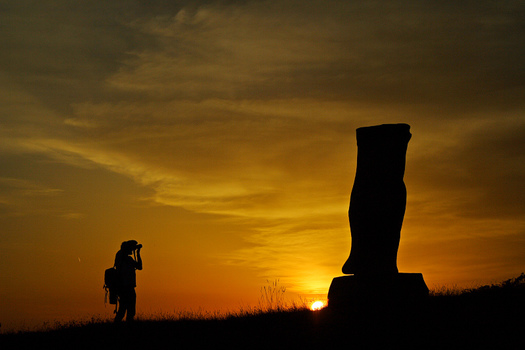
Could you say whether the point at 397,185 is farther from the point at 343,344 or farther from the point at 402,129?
the point at 343,344

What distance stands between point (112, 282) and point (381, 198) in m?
6.05

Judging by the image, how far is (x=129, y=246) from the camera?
15039 millimetres

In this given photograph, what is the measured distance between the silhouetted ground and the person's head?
1578 millimetres

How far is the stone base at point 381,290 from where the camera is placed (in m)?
13.9

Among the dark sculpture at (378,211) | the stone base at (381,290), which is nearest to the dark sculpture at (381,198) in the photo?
the dark sculpture at (378,211)

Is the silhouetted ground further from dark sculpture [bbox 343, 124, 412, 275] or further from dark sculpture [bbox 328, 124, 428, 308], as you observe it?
dark sculpture [bbox 343, 124, 412, 275]

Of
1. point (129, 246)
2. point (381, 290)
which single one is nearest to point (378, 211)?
point (381, 290)

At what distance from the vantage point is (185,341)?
12.2 meters

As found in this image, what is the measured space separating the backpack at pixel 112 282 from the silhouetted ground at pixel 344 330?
580 millimetres

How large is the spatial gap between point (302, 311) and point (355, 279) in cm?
131

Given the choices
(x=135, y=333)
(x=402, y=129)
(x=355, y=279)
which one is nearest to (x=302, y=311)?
(x=355, y=279)

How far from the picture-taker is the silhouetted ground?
11094 mm

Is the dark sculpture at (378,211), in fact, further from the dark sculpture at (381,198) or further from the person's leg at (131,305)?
the person's leg at (131,305)

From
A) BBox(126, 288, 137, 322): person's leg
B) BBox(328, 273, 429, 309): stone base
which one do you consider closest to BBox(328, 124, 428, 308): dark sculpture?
BBox(328, 273, 429, 309): stone base
